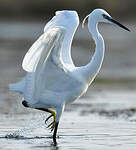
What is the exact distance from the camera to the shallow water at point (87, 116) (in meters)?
10.4

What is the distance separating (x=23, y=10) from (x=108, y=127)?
26.5m

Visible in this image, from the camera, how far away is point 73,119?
12625mm

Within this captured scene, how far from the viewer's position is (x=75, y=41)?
29031 millimetres

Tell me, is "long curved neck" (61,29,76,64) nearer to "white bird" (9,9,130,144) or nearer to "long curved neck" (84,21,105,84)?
"white bird" (9,9,130,144)

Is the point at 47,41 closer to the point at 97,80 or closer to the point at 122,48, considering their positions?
the point at 97,80

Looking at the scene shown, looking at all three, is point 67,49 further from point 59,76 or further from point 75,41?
point 75,41

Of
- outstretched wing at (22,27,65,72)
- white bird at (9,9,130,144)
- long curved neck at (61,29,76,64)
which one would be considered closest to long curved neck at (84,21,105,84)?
white bird at (9,9,130,144)

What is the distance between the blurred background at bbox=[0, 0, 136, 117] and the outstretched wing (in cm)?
380

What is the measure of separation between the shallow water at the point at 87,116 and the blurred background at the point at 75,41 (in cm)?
3

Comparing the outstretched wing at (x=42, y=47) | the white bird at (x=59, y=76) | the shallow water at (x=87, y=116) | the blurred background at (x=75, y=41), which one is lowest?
the blurred background at (x=75, y=41)

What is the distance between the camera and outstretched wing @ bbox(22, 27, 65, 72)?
9.50m

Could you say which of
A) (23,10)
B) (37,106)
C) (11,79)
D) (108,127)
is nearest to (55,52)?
(37,106)

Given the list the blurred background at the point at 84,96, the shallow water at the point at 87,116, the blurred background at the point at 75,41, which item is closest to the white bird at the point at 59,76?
the shallow water at the point at 87,116

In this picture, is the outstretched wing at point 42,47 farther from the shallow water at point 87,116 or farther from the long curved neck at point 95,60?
the shallow water at point 87,116
